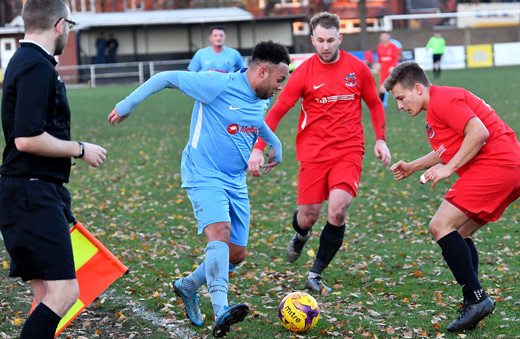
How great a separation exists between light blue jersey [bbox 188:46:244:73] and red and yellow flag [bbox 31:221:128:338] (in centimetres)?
954

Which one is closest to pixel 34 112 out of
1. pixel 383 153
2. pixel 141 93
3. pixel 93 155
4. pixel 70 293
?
pixel 93 155

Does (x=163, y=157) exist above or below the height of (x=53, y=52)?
below

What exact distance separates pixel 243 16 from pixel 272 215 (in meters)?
41.2

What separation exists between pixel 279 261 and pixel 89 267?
3099 mm

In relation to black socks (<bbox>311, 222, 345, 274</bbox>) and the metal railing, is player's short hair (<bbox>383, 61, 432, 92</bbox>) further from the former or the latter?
the metal railing

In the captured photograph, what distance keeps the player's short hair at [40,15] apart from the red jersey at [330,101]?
291 cm

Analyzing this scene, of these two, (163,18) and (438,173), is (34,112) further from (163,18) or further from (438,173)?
(163,18)

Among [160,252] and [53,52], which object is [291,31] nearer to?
[160,252]

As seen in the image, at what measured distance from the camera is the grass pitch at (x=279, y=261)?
5500mm

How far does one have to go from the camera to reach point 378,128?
6.76 metres

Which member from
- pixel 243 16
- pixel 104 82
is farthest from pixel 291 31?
pixel 104 82

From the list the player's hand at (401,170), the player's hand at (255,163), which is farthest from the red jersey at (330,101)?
the player's hand at (401,170)

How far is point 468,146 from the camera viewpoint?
495 cm

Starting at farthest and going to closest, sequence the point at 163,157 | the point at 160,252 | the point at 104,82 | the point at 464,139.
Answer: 1. the point at 104,82
2. the point at 163,157
3. the point at 160,252
4. the point at 464,139
